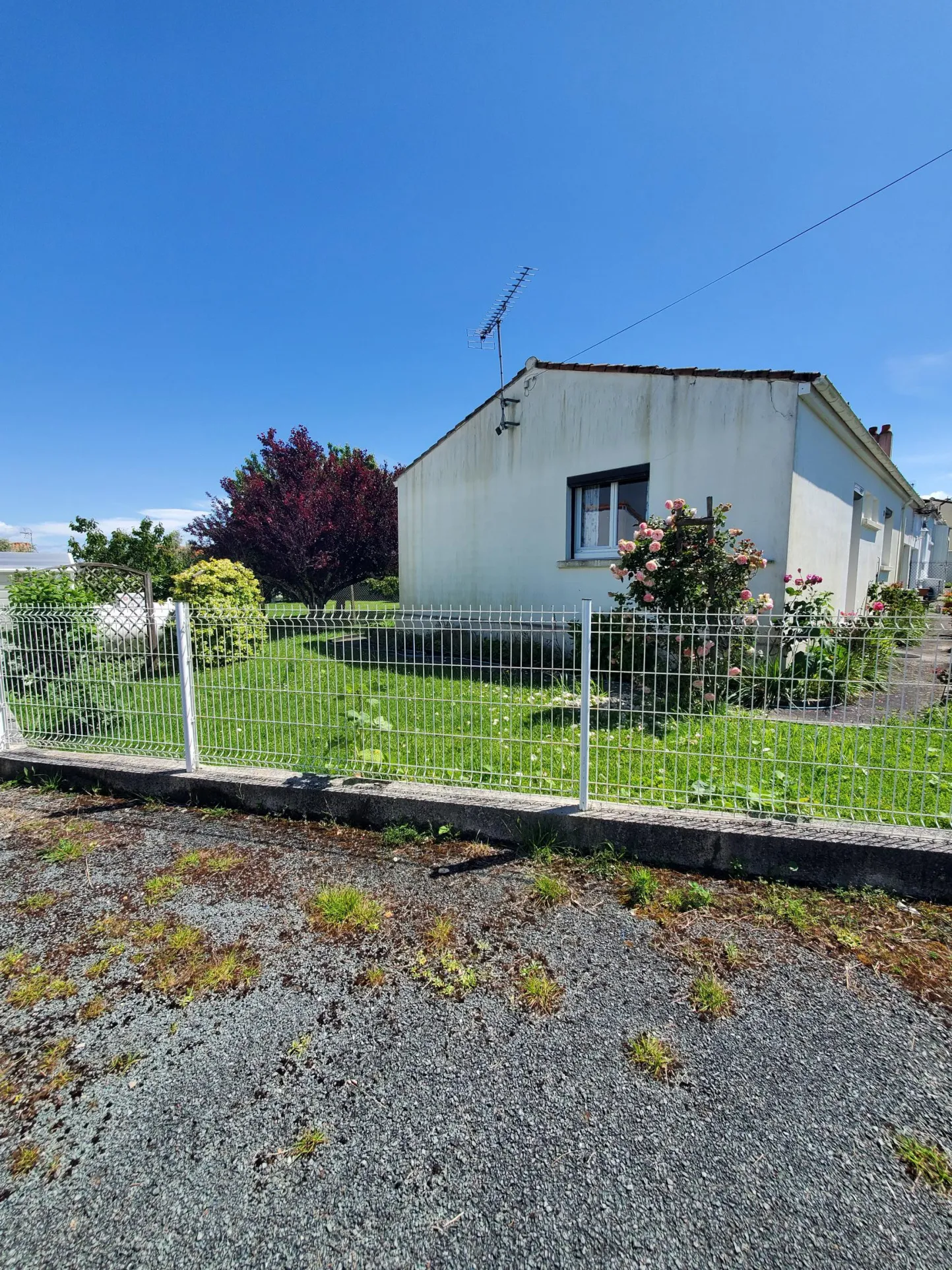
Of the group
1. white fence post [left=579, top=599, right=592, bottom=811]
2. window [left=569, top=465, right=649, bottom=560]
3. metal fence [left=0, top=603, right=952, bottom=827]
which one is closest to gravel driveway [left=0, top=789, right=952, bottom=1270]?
white fence post [left=579, top=599, right=592, bottom=811]

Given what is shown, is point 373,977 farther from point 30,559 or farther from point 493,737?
point 30,559

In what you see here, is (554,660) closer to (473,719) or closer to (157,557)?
Answer: (473,719)

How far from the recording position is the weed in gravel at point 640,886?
9.56 ft

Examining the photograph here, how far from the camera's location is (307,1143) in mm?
1660

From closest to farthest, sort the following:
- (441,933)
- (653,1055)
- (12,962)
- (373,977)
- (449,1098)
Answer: (449,1098)
(653,1055)
(373,977)
(12,962)
(441,933)

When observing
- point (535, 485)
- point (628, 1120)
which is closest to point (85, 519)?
point (535, 485)

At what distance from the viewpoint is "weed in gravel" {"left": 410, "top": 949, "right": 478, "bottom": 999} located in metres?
2.30

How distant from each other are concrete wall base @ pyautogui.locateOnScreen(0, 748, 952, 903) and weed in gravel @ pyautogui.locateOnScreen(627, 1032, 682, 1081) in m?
1.32

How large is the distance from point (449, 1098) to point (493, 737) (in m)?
2.17

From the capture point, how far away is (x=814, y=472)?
781 centimetres

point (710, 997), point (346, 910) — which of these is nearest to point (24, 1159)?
point (346, 910)

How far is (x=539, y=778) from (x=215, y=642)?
267 cm

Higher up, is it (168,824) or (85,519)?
(85,519)

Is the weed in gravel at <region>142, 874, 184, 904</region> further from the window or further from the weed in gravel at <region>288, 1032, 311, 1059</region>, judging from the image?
the window
